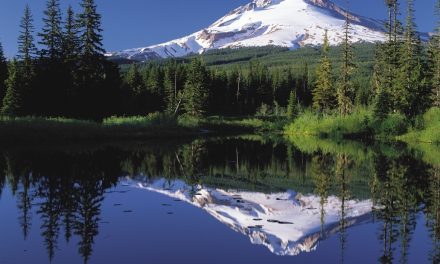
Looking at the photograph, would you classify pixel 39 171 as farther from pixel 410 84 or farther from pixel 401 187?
pixel 410 84

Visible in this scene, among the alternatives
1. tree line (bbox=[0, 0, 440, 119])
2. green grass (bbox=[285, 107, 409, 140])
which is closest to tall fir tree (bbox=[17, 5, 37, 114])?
tree line (bbox=[0, 0, 440, 119])

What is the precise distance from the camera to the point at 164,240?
336 inches

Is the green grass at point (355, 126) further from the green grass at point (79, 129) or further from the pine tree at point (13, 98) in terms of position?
the pine tree at point (13, 98)

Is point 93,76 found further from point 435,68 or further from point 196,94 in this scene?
point 435,68

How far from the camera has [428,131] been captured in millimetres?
39812

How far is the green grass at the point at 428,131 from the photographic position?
3875cm

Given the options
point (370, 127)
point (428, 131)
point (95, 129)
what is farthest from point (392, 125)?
point (95, 129)

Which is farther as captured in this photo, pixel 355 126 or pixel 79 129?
pixel 355 126

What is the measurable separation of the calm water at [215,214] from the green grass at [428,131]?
21.7 metres

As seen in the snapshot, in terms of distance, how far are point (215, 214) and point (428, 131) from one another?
3391 cm

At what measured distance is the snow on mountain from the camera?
8828mm

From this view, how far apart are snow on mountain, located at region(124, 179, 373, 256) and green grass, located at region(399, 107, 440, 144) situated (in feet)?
95.7

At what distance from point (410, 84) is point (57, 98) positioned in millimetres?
33469

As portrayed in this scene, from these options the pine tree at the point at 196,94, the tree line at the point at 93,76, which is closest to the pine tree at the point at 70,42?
the tree line at the point at 93,76
